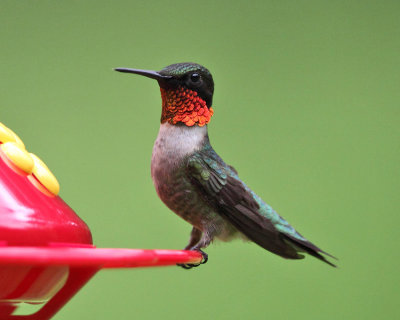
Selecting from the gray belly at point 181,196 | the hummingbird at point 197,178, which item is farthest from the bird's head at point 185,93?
the gray belly at point 181,196

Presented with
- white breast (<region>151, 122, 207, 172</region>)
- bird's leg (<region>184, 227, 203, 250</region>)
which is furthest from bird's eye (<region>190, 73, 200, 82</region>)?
bird's leg (<region>184, 227, 203, 250</region>)

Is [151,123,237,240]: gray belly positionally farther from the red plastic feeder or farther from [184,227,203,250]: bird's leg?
the red plastic feeder

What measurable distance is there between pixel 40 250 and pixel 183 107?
2.87 ft

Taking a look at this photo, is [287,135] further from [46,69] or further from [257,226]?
[257,226]

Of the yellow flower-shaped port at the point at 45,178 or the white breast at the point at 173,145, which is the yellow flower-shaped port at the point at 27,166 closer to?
the yellow flower-shaped port at the point at 45,178

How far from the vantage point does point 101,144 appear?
3.05 m

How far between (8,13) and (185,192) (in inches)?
81.2

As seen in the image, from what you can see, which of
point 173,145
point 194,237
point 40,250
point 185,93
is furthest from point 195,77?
point 40,250

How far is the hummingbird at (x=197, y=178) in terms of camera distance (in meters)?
1.56

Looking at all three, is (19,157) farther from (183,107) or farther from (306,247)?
(306,247)

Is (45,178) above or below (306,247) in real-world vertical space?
above

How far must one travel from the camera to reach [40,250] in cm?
75

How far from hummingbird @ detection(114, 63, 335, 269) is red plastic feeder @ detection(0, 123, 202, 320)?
41 cm

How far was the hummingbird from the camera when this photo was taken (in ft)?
5.11
